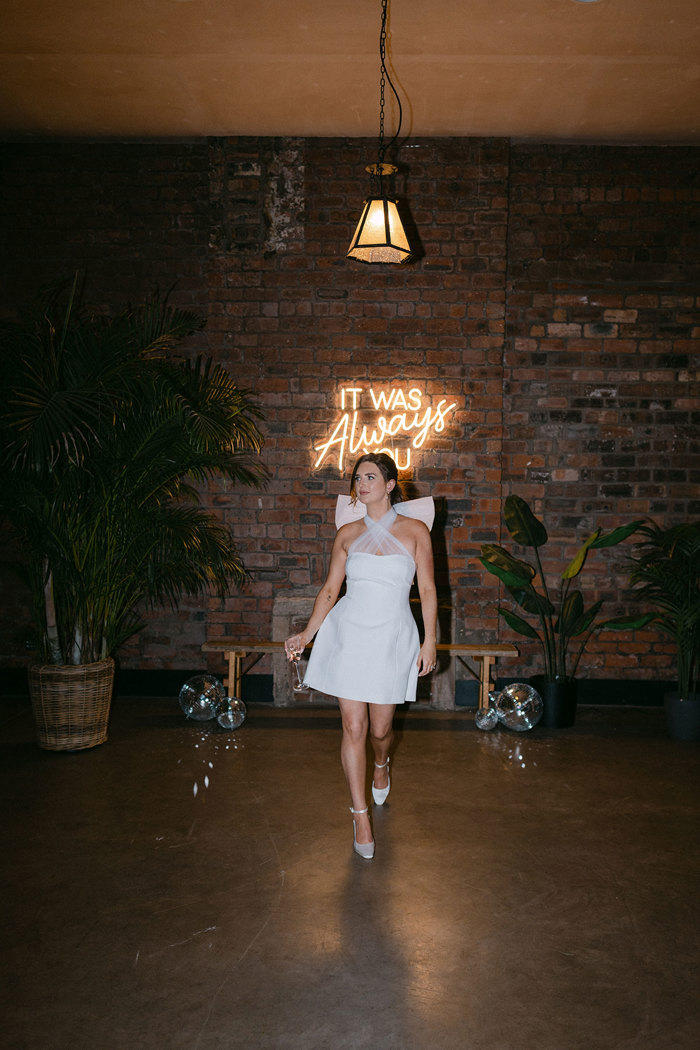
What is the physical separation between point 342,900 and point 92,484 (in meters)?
2.48

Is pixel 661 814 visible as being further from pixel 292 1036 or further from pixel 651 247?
pixel 651 247

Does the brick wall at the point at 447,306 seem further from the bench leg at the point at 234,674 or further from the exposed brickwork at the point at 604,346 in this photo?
the bench leg at the point at 234,674

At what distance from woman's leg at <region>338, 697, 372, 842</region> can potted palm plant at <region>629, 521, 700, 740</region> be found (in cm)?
241

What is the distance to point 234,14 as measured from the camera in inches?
145

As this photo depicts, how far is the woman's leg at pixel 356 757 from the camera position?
3.16m

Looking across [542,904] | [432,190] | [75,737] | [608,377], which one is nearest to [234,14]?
[432,190]

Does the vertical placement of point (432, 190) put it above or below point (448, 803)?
above

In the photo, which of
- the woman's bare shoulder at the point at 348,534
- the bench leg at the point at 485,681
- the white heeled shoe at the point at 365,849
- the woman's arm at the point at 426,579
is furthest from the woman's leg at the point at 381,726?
the bench leg at the point at 485,681

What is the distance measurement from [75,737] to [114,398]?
185 cm

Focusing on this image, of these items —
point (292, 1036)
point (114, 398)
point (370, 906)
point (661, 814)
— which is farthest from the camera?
point (114, 398)

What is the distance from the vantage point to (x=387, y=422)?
17.3 ft

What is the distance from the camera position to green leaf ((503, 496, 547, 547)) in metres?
4.88

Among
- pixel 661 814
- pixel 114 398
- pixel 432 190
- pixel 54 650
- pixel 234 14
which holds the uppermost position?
pixel 234 14

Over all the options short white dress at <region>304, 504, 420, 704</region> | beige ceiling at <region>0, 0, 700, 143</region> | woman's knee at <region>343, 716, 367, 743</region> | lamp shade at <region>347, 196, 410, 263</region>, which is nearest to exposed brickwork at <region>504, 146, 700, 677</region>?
beige ceiling at <region>0, 0, 700, 143</region>
